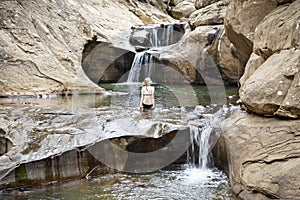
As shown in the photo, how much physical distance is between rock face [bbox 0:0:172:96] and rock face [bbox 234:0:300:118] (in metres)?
7.50

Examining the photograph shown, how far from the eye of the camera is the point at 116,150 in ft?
17.2

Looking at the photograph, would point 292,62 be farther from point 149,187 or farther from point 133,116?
point 133,116

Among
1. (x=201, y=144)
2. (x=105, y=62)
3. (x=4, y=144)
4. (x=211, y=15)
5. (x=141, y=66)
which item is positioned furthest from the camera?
(x=141, y=66)

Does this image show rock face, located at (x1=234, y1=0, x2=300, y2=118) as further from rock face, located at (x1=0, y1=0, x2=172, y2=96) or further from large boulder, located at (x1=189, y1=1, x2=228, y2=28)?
large boulder, located at (x1=189, y1=1, x2=228, y2=28)

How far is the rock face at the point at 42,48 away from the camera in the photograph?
10.2 meters

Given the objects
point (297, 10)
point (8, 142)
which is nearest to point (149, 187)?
point (8, 142)

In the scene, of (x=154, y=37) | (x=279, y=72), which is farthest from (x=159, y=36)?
(x=279, y=72)

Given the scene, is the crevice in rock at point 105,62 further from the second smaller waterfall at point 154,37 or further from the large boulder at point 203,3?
the large boulder at point 203,3

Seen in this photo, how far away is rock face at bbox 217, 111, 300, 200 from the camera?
3359mm

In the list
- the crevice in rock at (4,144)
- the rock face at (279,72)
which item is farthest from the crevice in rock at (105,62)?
the rock face at (279,72)

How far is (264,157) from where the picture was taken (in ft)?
12.5

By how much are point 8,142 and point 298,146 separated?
4.43 metres

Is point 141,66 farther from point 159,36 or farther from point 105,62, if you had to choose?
point 159,36

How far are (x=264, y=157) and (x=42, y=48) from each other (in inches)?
377
